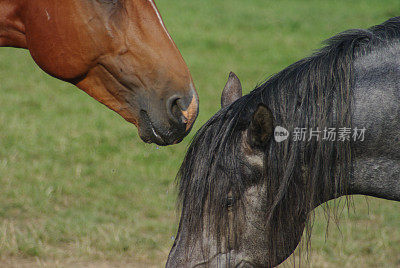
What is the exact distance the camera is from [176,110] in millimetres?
2234

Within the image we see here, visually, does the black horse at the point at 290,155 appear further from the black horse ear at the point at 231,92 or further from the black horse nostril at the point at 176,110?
the black horse ear at the point at 231,92

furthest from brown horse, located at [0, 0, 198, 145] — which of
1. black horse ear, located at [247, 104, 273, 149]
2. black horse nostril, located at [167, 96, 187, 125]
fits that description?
black horse ear, located at [247, 104, 273, 149]

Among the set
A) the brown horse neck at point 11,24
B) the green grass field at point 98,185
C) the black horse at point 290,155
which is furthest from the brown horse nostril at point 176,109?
the brown horse neck at point 11,24

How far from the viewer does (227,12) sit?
12.2 m

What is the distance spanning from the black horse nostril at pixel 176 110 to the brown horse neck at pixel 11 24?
2.50 feet

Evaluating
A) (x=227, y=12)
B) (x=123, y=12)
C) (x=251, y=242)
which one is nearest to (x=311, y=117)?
(x=251, y=242)

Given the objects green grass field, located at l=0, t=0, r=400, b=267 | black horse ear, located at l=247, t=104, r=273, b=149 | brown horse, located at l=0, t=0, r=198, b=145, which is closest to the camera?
black horse ear, located at l=247, t=104, r=273, b=149

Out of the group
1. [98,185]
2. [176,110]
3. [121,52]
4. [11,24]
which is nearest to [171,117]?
[176,110]

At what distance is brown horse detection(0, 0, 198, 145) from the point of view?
2.17 m

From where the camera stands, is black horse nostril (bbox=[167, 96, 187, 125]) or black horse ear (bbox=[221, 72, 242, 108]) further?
black horse ear (bbox=[221, 72, 242, 108])

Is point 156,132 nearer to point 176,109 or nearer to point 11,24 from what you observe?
point 176,109

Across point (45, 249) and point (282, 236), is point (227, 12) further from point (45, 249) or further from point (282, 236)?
point (282, 236)

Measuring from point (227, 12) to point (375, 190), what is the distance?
10.5 meters

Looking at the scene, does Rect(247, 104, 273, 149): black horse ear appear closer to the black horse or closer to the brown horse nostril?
the black horse
